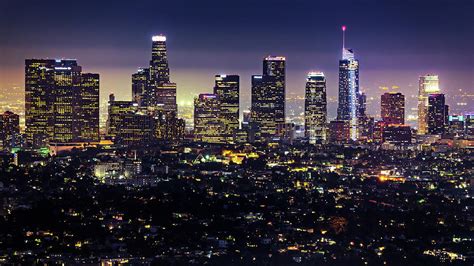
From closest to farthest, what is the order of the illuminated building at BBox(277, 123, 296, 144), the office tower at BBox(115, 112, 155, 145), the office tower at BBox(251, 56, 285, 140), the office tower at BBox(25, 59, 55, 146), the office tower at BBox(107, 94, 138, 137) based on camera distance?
the office tower at BBox(25, 59, 55, 146) < the office tower at BBox(115, 112, 155, 145) < the office tower at BBox(107, 94, 138, 137) < the office tower at BBox(251, 56, 285, 140) < the illuminated building at BBox(277, 123, 296, 144)

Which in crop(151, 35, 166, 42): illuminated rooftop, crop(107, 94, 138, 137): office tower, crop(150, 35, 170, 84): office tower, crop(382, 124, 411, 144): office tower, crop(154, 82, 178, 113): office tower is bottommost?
crop(382, 124, 411, 144): office tower

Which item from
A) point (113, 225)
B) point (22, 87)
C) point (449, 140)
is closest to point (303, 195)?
point (113, 225)

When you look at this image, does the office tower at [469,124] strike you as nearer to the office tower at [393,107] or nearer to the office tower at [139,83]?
the office tower at [393,107]

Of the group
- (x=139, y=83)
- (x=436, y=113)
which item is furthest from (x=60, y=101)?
(x=436, y=113)

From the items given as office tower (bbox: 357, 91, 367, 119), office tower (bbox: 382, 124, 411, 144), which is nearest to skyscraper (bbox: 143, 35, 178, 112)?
office tower (bbox: 357, 91, 367, 119)

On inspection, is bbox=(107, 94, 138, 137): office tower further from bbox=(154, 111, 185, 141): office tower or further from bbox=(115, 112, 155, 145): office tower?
bbox=(154, 111, 185, 141): office tower

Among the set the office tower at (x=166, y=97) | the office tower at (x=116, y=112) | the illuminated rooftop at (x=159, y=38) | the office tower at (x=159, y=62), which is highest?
the illuminated rooftop at (x=159, y=38)

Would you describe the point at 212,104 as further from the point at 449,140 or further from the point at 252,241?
the point at 252,241

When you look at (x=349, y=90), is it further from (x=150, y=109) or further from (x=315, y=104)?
(x=150, y=109)

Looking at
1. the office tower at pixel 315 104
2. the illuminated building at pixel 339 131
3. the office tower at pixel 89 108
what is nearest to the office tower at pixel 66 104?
the office tower at pixel 89 108
